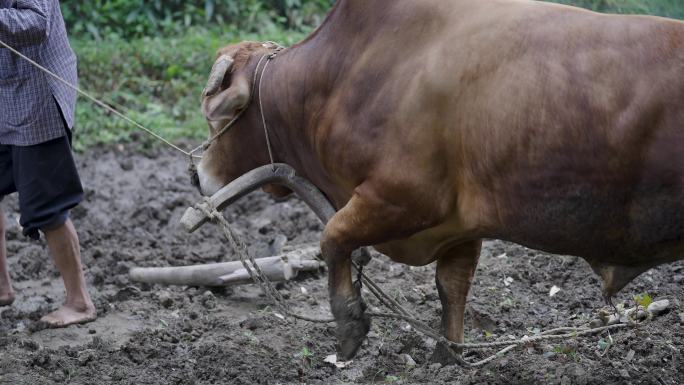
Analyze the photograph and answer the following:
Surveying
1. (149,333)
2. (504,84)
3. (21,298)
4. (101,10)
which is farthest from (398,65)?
(101,10)

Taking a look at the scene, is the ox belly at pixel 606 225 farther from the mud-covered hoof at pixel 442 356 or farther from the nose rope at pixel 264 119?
the nose rope at pixel 264 119

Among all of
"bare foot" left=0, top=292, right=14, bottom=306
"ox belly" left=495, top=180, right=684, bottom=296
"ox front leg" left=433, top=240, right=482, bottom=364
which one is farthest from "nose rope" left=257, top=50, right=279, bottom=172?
"bare foot" left=0, top=292, right=14, bottom=306

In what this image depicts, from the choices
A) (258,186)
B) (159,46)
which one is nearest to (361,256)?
(258,186)

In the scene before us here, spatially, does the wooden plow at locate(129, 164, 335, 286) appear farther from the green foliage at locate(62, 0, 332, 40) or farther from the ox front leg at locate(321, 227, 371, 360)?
the green foliage at locate(62, 0, 332, 40)

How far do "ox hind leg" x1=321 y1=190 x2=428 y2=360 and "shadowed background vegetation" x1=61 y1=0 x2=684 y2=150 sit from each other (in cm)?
429

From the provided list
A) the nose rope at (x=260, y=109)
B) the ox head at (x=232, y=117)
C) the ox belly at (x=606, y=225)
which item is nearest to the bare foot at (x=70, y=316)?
the ox head at (x=232, y=117)

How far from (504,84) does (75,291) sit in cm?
270

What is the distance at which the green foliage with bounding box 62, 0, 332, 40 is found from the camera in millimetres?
9859

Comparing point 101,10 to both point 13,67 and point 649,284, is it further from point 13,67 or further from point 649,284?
point 649,284

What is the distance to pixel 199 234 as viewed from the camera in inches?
258

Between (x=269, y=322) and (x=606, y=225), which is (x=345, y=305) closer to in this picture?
(x=269, y=322)

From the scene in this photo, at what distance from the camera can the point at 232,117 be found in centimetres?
445

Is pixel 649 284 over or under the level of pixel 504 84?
under

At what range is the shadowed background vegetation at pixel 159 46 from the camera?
27.7ft
